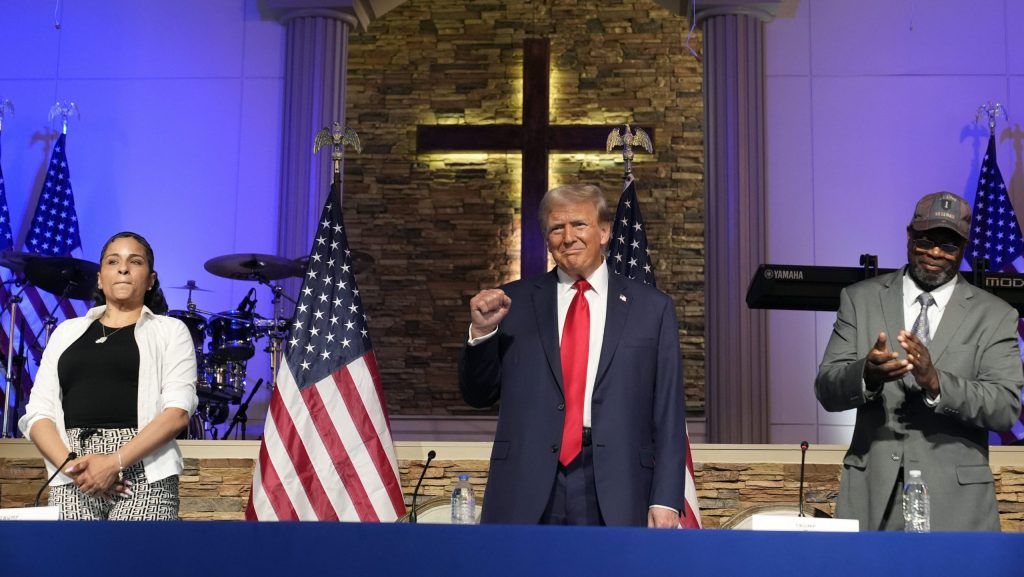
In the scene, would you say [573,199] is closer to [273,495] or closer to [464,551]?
[464,551]

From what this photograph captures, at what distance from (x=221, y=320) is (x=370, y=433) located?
2.62 metres

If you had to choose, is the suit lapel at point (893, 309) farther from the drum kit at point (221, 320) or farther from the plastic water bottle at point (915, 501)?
the drum kit at point (221, 320)

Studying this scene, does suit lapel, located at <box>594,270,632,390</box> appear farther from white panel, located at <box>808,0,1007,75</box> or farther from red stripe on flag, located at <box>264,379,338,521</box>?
white panel, located at <box>808,0,1007,75</box>

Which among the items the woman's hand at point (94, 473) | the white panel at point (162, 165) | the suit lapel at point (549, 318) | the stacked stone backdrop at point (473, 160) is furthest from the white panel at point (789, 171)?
the woman's hand at point (94, 473)

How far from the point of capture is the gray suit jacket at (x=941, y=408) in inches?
127

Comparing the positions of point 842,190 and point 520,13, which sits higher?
point 520,13

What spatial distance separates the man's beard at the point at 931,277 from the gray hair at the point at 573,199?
88cm

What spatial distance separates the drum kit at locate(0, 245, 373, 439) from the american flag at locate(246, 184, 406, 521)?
1789mm

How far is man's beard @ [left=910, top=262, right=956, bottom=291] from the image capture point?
11.2 feet

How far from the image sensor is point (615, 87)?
9641mm

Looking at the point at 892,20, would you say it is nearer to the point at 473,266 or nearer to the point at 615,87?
the point at 615,87

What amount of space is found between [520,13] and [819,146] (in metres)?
3.10

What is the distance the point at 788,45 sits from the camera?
7.88 meters

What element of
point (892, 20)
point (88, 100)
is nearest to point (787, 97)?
point (892, 20)
